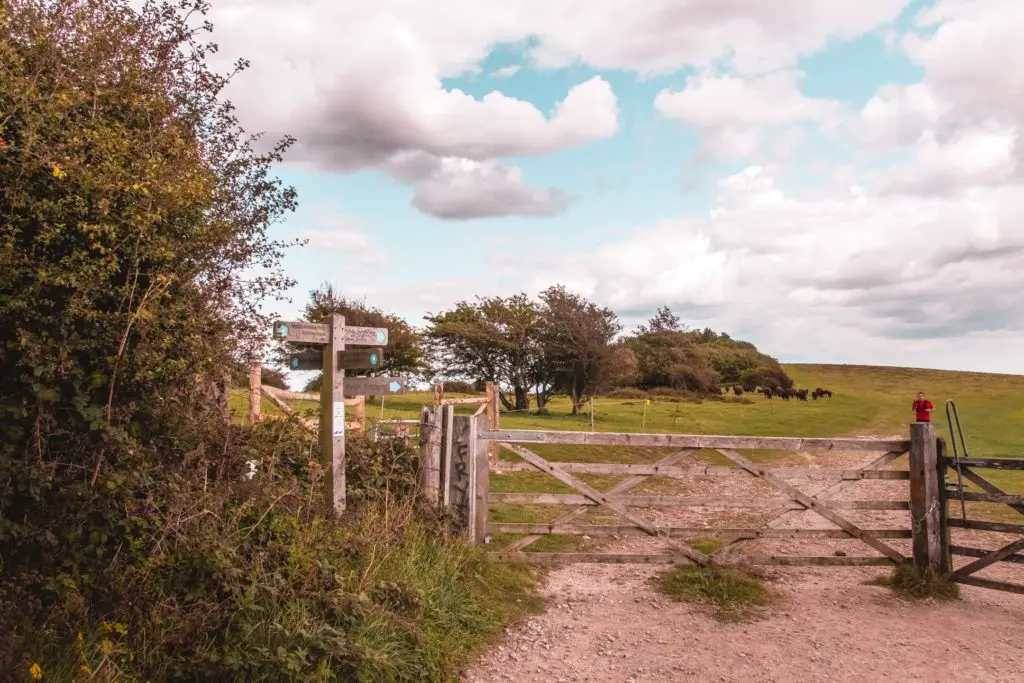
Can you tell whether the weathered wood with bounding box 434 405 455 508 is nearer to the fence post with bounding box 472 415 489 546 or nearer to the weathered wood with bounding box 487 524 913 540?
the fence post with bounding box 472 415 489 546

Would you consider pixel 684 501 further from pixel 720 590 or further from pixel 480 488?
pixel 480 488

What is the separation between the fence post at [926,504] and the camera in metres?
8.57

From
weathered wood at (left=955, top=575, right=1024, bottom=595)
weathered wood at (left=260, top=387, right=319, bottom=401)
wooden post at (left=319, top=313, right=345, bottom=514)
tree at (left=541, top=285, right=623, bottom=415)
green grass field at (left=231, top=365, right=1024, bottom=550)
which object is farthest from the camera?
tree at (left=541, top=285, right=623, bottom=415)

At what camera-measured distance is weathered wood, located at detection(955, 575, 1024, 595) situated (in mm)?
8102

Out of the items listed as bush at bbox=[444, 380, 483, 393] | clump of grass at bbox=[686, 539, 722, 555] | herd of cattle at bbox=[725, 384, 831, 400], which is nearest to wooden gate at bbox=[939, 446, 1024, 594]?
clump of grass at bbox=[686, 539, 722, 555]

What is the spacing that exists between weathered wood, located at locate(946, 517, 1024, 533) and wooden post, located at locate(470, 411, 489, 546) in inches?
222

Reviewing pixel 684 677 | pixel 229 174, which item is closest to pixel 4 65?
pixel 229 174

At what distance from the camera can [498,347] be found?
124 ft

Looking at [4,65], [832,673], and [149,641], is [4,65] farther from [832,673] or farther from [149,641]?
[832,673]

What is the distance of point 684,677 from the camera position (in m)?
6.05

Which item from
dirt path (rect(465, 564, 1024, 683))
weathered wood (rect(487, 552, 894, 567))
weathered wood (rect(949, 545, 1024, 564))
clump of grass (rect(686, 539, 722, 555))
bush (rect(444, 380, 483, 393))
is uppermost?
bush (rect(444, 380, 483, 393))

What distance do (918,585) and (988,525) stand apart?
108 cm

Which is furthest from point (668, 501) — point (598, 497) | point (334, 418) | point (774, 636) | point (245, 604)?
point (245, 604)

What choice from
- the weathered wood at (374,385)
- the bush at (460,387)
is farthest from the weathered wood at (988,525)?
the bush at (460,387)
